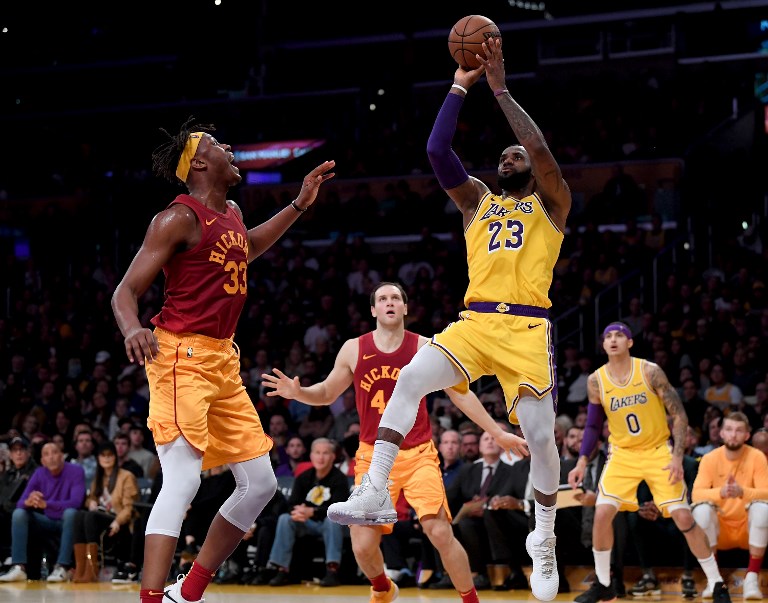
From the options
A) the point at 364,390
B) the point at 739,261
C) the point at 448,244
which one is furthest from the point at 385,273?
the point at 364,390

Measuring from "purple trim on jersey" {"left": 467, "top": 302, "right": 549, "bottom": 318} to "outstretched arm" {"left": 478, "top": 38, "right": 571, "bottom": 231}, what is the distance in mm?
477

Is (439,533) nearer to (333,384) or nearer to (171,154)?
(333,384)

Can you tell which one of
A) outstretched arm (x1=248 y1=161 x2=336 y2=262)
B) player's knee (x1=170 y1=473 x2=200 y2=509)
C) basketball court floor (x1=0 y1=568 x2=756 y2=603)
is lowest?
basketball court floor (x1=0 y1=568 x2=756 y2=603)

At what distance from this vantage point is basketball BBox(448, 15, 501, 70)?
6.20 meters

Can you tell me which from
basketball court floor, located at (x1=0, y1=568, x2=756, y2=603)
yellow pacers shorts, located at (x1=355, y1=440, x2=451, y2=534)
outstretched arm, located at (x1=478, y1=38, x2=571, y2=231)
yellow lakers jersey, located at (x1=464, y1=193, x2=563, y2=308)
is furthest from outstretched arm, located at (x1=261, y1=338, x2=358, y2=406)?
basketball court floor, located at (x1=0, y1=568, x2=756, y2=603)

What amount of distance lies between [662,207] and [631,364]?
9.26 metres

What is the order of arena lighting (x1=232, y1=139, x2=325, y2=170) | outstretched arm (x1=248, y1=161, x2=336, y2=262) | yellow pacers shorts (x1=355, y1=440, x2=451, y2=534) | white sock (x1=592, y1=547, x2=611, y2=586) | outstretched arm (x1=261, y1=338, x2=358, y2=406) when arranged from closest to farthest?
1. outstretched arm (x1=248, y1=161, x2=336, y2=262)
2. outstretched arm (x1=261, y1=338, x2=358, y2=406)
3. yellow pacers shorts (x1=355, y1=440, x2=451, y2=534)
4. white sock (x1=592, y1=547, x2=611, y2=586)
5. arena lighting (x1=232, y1=139, x2=325, y2=170)

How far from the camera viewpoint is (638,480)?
9812mm

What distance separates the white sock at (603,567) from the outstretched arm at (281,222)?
438 centimetres

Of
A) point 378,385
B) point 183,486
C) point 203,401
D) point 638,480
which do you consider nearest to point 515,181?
point 203,401

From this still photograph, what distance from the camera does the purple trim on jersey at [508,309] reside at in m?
6.06

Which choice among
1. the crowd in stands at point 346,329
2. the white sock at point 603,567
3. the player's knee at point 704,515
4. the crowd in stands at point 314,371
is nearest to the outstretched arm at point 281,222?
the crowd in stands at point 314,371

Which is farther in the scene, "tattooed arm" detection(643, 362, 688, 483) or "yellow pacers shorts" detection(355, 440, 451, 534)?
"tattooed arm" detection(643, 362, 688, 483)

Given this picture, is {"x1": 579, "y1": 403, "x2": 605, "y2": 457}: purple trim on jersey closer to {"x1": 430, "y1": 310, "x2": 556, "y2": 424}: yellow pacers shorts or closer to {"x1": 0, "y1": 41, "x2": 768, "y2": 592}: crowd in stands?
{"x1": 0, "y1": 41, "x2": 768, "y2": 592}: crowd in stands
